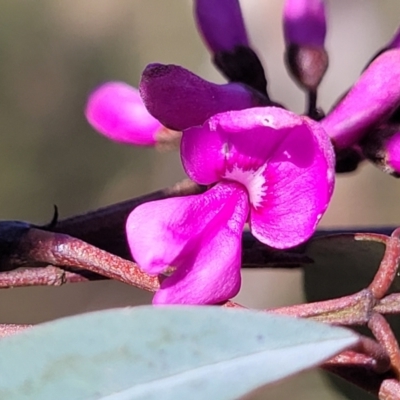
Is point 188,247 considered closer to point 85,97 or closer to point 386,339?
point 386,339

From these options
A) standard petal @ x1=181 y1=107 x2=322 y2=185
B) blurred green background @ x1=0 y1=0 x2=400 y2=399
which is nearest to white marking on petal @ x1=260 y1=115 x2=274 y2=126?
standard petal @ x1=181 y1=107 x2=322 y2=185

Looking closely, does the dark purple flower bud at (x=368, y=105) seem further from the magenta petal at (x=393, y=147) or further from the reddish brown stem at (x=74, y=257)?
the reddish brown stem at (x=74, y=257)

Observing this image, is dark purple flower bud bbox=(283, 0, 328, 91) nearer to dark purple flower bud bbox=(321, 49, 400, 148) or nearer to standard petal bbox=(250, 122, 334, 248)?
dark purple flower bud bbox=(321, 49, 400, 148)

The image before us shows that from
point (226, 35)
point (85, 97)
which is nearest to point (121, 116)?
point (226, 35)

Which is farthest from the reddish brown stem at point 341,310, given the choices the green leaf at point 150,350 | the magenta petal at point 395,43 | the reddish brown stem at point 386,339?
the magenta petal at point 395,43

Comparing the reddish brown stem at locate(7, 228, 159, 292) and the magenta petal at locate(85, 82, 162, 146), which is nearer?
the reddish brown stem at locate(7, 228, 159, 292)

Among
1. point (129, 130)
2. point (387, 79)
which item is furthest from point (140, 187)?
point (387, 79)

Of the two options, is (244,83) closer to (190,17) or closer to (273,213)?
(273,213)
